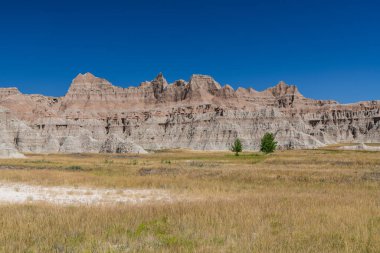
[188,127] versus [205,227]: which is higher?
[188,127]

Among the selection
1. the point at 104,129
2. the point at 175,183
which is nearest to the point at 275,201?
the point at 175,183

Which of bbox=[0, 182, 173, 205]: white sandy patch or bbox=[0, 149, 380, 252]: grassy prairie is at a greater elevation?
bbox=[0, 149, 380, 252]: grassy prairie

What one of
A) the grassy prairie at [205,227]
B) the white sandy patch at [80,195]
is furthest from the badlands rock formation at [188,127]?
the grassy prairie at [205,227]

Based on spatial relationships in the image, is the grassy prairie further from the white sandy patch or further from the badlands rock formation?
the badlands rock formation

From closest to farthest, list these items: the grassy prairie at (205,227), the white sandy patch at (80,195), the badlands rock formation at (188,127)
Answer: the grassy prairie at (205,227) → the white sandy patch at (80,195) → the badlands rock formation at (188,127)

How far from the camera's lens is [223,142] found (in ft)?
481

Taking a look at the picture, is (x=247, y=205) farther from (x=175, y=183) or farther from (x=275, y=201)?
(x=175, y=183)

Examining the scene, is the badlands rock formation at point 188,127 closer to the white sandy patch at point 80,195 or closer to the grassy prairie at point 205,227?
the white sandy patch at point 80,195

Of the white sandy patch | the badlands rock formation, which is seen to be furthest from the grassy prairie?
the badlands rock formation

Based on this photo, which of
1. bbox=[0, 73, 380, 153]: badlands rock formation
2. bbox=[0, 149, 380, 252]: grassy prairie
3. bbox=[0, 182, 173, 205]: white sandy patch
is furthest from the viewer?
bbox=[0, 73, 380, 153]: badlands rock formation

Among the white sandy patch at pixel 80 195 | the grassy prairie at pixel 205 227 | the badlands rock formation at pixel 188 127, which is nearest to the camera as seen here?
the grassy prairie at pixel 205 227

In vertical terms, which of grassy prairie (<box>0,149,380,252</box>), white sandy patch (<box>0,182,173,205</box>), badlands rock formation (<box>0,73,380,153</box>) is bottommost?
white sandy patch (<box>0,182,173,205</box>)

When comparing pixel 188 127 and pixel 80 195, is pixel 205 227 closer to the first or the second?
pixel 80 195

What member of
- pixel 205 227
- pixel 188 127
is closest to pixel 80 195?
pixel 205 227
